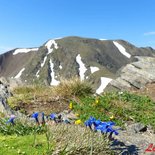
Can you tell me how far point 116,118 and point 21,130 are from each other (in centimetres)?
619

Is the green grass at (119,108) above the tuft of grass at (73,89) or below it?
below

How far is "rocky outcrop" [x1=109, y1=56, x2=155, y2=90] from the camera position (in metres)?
24.0

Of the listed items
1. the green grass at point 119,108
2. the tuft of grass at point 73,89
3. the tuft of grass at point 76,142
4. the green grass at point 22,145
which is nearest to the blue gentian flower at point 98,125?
the tuft of grass at point 76,142

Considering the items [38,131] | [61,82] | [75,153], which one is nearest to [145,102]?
[61,82]

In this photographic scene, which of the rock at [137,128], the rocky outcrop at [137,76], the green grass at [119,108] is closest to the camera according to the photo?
the rock at [137,128]

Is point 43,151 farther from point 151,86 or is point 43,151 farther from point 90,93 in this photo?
point 151,86

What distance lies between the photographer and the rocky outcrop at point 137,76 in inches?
943

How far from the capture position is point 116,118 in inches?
632

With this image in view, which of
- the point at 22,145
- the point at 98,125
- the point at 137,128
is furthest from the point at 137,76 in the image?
the point at 22,145

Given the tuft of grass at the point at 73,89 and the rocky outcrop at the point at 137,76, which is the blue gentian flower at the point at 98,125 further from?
the rocky outcrop at the point at 137,76

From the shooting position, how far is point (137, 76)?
24.5m

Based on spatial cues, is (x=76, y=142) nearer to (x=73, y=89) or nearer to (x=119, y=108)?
(x=119, y=108)

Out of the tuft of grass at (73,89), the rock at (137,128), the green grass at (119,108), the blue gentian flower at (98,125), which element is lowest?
the rock at (137,128)

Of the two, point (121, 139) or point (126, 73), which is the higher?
point (126, 73)
